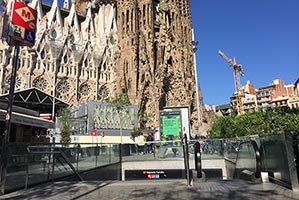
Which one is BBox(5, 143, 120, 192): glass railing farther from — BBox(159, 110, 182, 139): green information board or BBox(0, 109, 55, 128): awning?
BBox(159, 110, 182, 139): green information board

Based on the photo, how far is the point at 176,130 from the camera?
55.6ft

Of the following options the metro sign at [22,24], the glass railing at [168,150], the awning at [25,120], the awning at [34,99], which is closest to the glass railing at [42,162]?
the metro sign at [22,24]

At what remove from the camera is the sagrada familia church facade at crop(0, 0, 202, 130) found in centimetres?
4125

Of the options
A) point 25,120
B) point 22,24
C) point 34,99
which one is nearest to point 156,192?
point 22,24

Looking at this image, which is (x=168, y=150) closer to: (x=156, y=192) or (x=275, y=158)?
(x=275, y=158)

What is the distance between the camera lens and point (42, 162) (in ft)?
24.4

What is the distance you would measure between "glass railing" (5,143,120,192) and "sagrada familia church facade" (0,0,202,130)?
29952 millimetres

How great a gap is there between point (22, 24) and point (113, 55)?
44.0 metres

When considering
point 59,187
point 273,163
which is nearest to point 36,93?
point 59,187

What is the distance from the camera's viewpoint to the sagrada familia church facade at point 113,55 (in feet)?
135

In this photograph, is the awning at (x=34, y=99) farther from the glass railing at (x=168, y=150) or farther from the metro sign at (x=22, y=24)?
the metro sign at (x=22, y=24)

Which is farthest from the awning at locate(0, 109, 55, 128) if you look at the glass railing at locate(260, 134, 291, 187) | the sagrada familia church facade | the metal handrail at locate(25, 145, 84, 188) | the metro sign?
the sagrada familia church facade

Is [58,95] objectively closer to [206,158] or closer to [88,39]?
[88,39]

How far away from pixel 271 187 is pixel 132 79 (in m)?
36.1
